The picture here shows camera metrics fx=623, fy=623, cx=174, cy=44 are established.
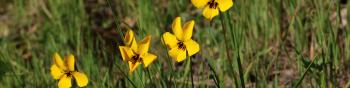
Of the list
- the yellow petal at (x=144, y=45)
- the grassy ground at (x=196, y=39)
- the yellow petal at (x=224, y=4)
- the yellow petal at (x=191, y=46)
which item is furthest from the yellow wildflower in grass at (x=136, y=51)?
the grassy ground at (x=196, y=39)

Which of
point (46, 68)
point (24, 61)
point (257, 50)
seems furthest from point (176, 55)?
point (24, 61)

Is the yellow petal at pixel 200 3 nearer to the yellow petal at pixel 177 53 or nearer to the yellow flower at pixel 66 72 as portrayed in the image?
the yellow petal at pixel 177 53

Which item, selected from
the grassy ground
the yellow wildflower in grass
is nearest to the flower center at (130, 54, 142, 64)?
the yellow wildflower in grass

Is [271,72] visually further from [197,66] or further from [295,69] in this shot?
[197,66]

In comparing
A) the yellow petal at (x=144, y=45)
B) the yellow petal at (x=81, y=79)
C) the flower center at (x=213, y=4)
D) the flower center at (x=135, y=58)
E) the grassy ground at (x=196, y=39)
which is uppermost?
the flower center at (x=213, y=4)

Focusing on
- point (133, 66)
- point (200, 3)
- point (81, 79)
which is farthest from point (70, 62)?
point (200, 3)

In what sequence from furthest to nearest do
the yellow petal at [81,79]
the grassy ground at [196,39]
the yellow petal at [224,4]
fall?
the grassy ground at [196,39] → the yellow petal at [81,79] → the yellow petal at [224,4]
